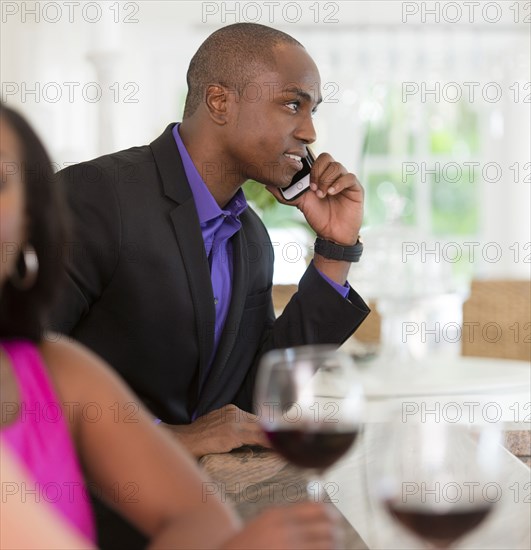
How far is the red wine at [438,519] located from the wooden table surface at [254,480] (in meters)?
0.33

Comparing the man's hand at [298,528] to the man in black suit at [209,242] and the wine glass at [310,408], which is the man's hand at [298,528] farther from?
the man in black suit at [209,242]

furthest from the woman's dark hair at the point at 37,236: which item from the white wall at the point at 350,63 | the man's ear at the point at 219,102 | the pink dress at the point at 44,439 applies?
the white wall at the point at 350,63

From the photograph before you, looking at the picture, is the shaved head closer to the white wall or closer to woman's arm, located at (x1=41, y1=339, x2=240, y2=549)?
woman's arm, located at (x1=41, y1=339, x2=240, y2=549)

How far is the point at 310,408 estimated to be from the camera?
986 millimetres

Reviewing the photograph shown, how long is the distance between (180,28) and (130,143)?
1.17 m

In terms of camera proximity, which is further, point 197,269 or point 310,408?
point 197,269

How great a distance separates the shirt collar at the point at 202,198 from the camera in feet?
6.72

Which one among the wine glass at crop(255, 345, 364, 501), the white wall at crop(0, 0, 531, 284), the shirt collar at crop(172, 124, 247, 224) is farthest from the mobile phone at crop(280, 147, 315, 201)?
the white wall at crop(0, 0, 531, 284)

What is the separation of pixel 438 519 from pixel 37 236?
0.55m

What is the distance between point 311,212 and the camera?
7.15 feet

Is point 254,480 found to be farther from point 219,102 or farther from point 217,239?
point 219,102

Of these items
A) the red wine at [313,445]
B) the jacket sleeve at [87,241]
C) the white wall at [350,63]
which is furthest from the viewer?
the white wall at [350,63]

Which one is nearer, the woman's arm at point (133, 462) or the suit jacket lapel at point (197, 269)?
the woman's arm at point (133, 462)

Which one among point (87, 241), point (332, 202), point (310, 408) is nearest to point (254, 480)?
point (310, 408)
